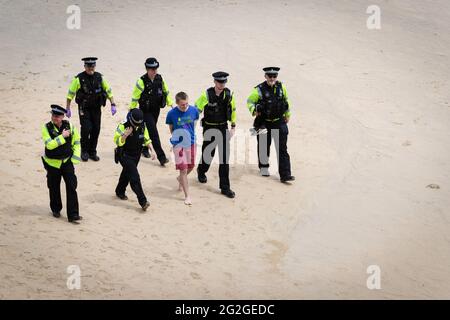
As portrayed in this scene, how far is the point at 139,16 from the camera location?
68.5 feet

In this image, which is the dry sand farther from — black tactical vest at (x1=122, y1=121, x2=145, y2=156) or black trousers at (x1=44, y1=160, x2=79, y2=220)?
black tactical vest at (x1=122, y1=121, x2=145, y2=156)

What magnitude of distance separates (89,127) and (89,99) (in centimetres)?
52

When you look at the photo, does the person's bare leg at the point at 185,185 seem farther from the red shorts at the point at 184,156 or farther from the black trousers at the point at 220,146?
the black trousers at the point at 220,146

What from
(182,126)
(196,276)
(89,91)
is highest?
(89,91)

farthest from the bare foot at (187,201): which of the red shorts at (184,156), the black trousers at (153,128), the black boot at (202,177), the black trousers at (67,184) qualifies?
the black trousers at (67,184)

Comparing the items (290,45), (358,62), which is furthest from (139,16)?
(358,62)

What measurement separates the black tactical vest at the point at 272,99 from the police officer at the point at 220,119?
2.21 feet

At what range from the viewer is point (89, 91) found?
1338 centimetres

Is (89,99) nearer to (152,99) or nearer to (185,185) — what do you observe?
(152,99)

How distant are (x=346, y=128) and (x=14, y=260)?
815 cm

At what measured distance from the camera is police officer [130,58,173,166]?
13312 mm

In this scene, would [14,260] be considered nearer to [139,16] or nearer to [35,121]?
[35,121]

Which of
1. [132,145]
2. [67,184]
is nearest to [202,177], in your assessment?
[132,145]

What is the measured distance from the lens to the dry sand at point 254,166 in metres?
10.1
